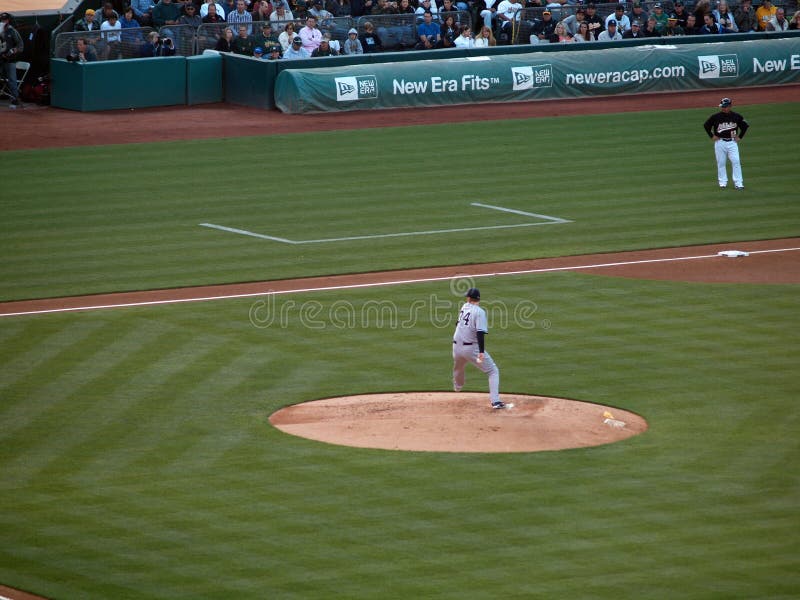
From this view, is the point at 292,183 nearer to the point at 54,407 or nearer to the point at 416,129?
the point at 416,129

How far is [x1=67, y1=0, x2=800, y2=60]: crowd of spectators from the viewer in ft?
118

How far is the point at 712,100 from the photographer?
38.1 meters

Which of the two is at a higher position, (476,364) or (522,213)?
(522,213)

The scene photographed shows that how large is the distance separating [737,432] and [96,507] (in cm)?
710

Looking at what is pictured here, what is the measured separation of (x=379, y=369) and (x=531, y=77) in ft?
68.2

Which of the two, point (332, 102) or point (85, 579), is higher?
point (332, 102)

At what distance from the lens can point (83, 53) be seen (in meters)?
34.2

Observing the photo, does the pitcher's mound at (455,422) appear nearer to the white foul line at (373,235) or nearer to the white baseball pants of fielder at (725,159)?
the white foul line at (373,235)

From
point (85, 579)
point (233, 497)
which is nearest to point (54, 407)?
point (233, 497)

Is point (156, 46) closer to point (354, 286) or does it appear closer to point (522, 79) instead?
point (522, 79)

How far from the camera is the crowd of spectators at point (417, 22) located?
118 feet

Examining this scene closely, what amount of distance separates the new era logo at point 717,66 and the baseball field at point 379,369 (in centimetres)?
661

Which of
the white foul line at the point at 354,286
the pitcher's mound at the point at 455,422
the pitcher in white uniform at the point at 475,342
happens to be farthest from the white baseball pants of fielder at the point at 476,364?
the white foul line at the point at 354,286

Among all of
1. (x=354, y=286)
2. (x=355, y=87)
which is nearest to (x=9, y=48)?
(x=355, y=87)
